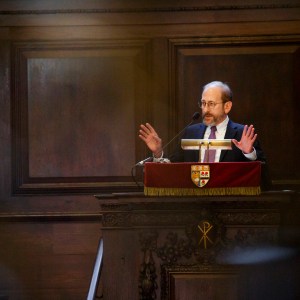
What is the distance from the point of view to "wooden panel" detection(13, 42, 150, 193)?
627 cm

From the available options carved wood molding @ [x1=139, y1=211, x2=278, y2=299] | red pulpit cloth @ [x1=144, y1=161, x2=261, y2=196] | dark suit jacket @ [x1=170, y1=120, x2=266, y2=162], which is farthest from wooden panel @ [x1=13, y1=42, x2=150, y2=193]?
carved wood molding @ [x1=139, y1=211, x2=278, y2=299]

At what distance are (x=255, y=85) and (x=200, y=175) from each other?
211 centimetres

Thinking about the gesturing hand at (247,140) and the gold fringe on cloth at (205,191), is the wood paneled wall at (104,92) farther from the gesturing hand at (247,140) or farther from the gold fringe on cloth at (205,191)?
the gold fringe on cloth at (205,191)

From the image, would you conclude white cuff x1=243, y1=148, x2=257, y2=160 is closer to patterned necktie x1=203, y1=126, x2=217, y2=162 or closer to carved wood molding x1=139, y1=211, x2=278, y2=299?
patterned necktie x1=203, y1=126, x2=217, y2=162

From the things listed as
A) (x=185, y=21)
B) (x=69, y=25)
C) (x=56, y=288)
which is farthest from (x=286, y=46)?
(x=56, y=288)

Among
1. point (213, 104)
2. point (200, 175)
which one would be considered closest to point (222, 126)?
point (213, 104)

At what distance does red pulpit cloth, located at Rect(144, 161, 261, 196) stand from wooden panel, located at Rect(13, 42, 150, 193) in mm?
1850

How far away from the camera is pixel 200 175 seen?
14.3ft

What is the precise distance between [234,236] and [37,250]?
239 cm

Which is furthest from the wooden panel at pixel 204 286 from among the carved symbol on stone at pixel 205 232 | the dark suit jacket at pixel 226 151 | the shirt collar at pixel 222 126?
the shirt collar at pixel 222 126

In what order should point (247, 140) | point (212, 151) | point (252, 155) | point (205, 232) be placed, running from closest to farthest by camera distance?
1. point (205, 232)
2. point (247, 140)
3. point (252, 155)
4. point (212, 151)

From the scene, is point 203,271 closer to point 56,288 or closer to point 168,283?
point 168,283

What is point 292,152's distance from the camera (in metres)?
6.23

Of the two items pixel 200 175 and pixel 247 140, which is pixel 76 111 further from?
pixel 200 175
